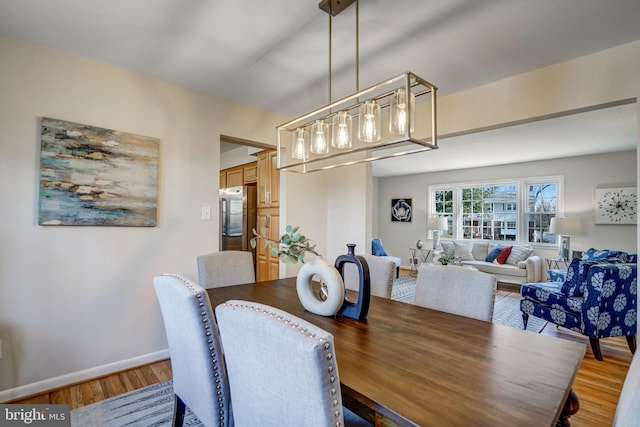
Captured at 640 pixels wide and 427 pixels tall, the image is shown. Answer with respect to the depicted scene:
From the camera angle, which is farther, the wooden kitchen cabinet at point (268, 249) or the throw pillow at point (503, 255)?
the throw pillow at point (503, 255)

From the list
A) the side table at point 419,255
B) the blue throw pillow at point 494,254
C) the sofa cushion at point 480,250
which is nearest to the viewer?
the blue throw pillow at point 494,254

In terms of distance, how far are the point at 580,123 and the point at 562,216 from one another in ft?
9.14

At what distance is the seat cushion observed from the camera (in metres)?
2.97

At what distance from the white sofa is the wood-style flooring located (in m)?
2.05

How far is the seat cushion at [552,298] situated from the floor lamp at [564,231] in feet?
7.70

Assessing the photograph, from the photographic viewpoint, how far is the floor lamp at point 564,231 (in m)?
5.21

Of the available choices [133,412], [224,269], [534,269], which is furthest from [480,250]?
[133,412]

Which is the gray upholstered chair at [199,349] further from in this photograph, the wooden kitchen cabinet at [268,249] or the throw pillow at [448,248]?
the throw pillow at [448,248]

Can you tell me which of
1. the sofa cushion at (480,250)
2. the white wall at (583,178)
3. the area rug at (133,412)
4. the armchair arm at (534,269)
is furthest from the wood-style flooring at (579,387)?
the sofa cushion at (480,250)

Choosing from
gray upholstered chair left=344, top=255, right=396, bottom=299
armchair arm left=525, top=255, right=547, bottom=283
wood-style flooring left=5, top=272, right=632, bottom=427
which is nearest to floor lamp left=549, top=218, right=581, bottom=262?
armchair arm left=525, top=255, right=547, bottom=283

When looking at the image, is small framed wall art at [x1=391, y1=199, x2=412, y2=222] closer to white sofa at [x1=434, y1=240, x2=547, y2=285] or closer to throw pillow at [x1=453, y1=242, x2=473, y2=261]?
white sofa at [x1=434, y1=240, x2=547, y2=285]

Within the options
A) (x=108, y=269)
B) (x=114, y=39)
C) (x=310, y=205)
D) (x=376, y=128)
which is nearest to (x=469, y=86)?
(x=376, y=128)

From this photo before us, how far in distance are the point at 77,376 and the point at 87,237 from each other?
3.24ft

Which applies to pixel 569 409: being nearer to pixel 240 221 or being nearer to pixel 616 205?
pixel 240 221
